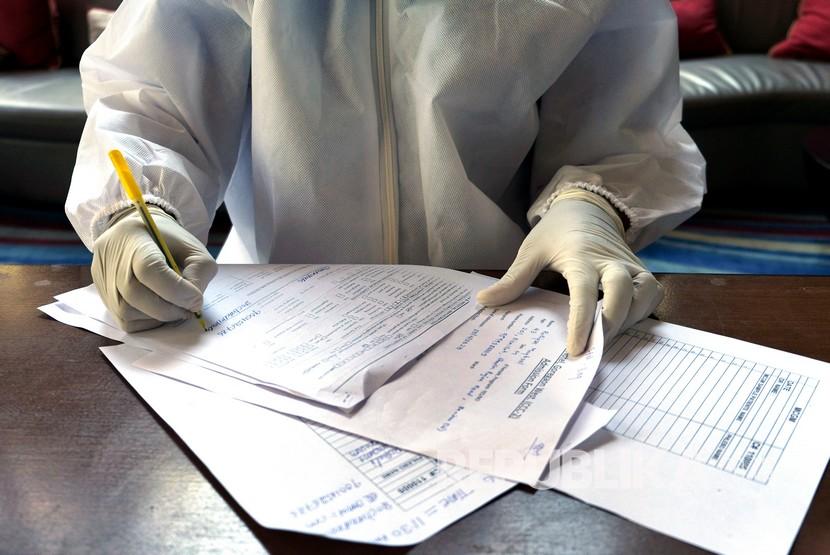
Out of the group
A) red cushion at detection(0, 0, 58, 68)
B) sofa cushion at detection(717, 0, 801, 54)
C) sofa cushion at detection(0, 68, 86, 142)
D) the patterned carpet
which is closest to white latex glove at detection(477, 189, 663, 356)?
the patterned carpet

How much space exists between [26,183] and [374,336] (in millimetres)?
2121

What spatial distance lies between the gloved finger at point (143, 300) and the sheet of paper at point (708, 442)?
0.33 m

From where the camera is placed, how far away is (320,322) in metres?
0.56

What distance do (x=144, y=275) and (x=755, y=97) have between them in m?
2.02

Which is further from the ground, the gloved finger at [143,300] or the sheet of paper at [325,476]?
the sheet of paper at [325,476]

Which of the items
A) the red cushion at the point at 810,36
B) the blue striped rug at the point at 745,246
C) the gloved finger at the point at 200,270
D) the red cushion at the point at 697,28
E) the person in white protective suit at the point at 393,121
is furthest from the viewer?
the red cushion at the point at 697,28

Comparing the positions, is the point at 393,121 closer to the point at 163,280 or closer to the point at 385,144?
the point at 385,144

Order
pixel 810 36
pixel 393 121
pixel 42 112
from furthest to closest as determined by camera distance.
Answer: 1. pixel 810 36
2. pixel 42 112
3. pixel 393 121

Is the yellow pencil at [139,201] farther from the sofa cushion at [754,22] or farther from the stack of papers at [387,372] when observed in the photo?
the sofa cushion at [754,22]

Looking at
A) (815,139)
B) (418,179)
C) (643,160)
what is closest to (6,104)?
(418,179)

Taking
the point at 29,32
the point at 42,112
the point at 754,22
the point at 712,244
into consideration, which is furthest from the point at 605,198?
the point at 29,32

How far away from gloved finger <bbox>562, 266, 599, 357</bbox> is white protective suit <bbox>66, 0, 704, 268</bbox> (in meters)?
0.17

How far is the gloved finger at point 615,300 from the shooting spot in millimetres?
524

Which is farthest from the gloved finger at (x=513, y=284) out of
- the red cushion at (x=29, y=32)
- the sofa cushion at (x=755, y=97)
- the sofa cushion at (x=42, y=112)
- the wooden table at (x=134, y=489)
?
the red cushion at (x=29, y=32)
